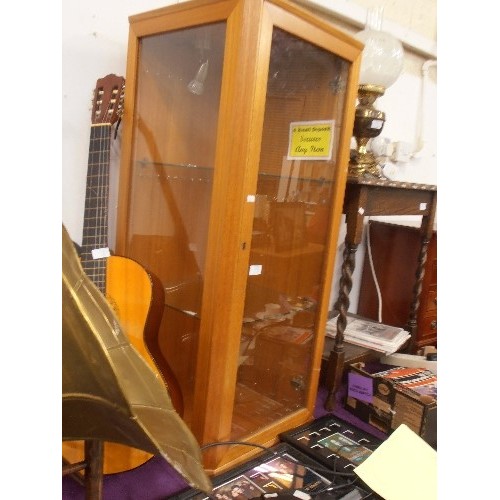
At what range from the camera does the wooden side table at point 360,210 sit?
1392mm

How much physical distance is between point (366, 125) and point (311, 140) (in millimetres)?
346

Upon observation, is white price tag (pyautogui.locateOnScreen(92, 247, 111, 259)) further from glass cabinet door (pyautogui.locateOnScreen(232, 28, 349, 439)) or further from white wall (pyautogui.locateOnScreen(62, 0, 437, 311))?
glass cabinet door (pyautogui.locateOnScreen(232, 28, 349, 439))

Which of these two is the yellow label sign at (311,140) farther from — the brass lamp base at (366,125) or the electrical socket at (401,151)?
the electrical socket at (401,151)

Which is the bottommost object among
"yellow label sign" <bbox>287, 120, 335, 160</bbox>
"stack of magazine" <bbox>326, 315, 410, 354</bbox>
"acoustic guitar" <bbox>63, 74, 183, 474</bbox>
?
"stack of magazine" <bbox>326, 315, 410, 354</bbox>

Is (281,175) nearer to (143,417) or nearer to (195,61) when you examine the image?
(195,61)

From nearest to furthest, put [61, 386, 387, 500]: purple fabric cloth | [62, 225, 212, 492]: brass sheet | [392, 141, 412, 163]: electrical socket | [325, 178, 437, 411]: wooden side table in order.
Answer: [62, 225, 212, 492]: brass sheet, [61, 386, 387, 500]: purple fabric cloth, [325, 178, 437, 411]: wooden side table, [392, 141, 412, 163]: electrical socket

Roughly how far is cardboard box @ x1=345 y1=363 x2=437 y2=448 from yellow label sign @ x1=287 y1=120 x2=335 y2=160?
2.33ft

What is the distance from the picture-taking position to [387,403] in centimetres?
139

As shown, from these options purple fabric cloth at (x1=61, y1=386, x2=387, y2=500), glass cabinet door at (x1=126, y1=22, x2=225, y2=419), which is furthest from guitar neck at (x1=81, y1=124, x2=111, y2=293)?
purple fabric cloth at (x1=61, y1=386, x2=387, y2=500)

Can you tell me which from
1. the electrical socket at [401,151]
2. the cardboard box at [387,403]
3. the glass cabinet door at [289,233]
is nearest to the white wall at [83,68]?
the glass cabinet door at [289,233]

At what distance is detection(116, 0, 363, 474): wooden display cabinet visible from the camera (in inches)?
39.9

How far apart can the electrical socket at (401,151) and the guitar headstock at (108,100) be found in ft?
4.82
